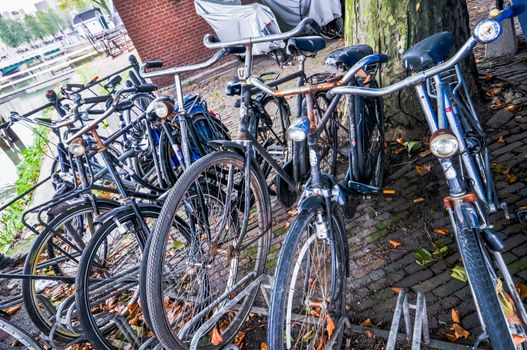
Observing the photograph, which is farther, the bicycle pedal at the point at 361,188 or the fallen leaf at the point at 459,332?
the bicycle pedal at the point at 361,188

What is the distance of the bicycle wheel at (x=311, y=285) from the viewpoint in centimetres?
166

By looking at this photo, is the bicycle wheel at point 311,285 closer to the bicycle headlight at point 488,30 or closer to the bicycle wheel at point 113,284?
the bicycle wheel at point 113,284

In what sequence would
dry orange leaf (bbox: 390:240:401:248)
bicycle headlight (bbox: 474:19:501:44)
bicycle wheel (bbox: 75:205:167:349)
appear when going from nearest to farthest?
bicycle headlight (bbox: 474:19:501:44) → bicycle wheel (bbox: 75:205:167:349) → dry orange leaf (bbox: 390:240:401:248)

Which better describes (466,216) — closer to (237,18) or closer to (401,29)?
(401,29)

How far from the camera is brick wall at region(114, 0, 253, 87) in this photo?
939 centimetres

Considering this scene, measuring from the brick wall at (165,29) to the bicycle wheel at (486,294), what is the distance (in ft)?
32.2

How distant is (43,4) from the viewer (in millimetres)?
86625

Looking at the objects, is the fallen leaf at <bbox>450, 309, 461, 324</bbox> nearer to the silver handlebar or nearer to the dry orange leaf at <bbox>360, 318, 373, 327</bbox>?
the dry orange leaf at <bbox>360, 318, 373, 327</bbox>

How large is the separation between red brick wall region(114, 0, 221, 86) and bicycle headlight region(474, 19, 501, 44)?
9.64 m

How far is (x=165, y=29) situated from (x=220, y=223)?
876cm

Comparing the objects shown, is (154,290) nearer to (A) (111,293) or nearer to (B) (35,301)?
(A) (111,293)

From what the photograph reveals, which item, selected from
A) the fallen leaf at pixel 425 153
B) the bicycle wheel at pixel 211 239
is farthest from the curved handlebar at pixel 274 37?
the fallen leaf at pixel 425 153

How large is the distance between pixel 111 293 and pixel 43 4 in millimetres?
107716

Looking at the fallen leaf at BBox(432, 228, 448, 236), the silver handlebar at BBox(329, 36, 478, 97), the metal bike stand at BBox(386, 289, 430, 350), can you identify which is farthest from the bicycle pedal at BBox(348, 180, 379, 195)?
the silver handlebar at BBox(329, 36, 478, 97)
